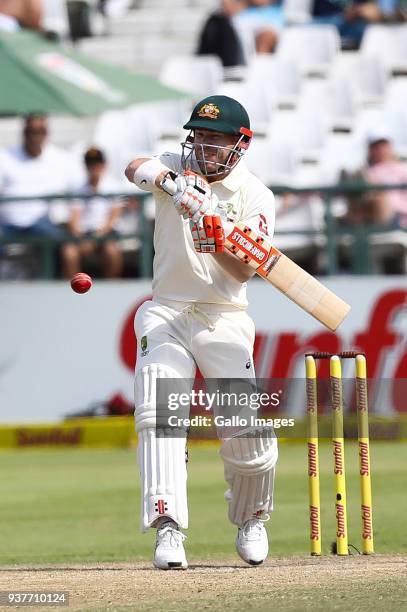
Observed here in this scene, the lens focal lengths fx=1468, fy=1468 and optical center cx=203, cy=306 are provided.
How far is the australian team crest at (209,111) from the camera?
214 inches

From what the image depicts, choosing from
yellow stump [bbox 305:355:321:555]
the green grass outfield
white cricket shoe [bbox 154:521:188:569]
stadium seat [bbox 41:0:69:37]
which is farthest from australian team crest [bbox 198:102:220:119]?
stadium seat [bbox 41:0:69:37]

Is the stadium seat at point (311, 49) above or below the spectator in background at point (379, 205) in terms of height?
above

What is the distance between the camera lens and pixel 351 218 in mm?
11633

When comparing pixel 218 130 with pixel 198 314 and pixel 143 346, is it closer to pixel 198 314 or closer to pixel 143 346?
pixel 198 314

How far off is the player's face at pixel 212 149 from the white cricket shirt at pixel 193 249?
10cm

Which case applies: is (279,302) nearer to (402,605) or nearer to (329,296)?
(329,296)

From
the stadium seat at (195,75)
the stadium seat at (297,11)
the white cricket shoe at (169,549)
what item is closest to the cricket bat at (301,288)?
the white cricket shoe at (169,549)

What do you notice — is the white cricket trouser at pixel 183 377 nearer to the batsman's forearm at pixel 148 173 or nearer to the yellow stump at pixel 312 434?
the yellow stump at pixel 312 434

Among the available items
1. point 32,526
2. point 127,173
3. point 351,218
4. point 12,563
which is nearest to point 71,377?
point 351,218

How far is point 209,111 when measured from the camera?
5.45 meters

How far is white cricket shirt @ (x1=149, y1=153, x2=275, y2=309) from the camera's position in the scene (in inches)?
215

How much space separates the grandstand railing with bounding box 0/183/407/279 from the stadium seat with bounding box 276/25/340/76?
3780 mm

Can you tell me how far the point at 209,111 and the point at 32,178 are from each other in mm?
6656

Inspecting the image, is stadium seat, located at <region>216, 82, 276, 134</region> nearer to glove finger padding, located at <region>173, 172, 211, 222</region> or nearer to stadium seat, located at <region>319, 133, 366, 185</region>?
stadium seat, located at <region>319, 133, 366, 185</region>
